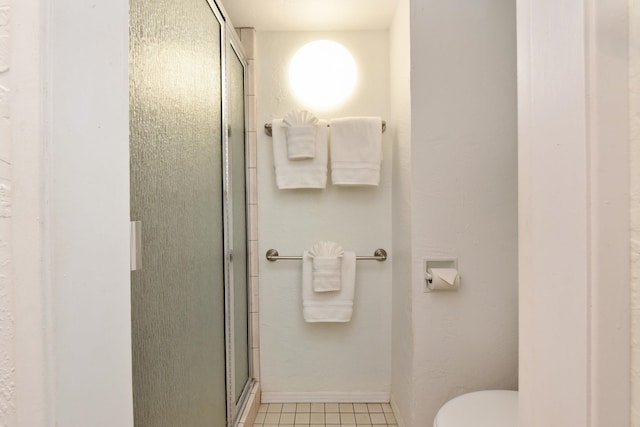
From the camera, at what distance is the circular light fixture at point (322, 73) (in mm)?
2131

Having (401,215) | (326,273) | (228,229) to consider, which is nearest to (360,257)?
(326,273)

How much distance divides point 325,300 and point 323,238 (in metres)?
0.33

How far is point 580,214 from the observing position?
48 centimetres

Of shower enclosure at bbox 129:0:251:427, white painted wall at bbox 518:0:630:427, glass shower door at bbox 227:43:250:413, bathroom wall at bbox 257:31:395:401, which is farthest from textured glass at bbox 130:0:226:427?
white painted wall at bbox 518:0:630:427

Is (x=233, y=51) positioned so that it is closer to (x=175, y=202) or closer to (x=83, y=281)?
(x=175, y=202)

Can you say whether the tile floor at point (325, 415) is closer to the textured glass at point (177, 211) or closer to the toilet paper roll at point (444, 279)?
the textured glass at point (177, 211)

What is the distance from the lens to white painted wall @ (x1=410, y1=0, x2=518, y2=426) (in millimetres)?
1626

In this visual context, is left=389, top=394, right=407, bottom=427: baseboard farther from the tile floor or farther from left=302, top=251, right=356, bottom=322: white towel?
left=302, top=251, right=356, bottom=322: white towel

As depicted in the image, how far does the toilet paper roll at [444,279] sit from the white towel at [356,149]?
0.61m

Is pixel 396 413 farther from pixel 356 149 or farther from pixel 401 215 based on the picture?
pixel 356 149

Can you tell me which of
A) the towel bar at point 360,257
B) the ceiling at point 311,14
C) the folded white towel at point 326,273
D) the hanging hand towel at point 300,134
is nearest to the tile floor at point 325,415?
the folded white towel at point 326,273

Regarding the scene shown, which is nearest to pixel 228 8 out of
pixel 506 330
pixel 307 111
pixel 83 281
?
pixel 307 111

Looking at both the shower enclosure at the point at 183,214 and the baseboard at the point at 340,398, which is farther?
the baseboard at the point at 340,398

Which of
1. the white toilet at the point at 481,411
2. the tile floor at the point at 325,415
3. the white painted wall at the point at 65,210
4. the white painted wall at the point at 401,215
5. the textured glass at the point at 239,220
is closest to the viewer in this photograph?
the white painted wall at the point at 65,210
